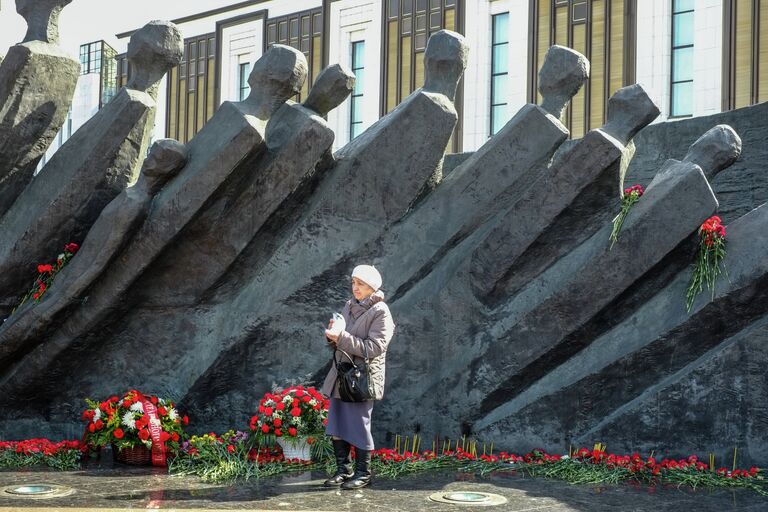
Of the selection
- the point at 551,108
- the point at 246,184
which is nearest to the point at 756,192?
the point at 551,108

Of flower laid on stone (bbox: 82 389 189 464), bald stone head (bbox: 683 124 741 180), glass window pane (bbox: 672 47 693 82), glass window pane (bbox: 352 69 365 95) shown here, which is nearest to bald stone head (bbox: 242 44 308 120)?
flower laid on stone (bbox: 82 389 189 464)

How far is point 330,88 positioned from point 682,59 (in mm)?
18779

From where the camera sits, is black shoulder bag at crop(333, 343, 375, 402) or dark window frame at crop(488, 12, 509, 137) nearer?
black shoulder bag at crop(333, 343, 375, 402)

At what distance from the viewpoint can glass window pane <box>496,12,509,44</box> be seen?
1120 inches

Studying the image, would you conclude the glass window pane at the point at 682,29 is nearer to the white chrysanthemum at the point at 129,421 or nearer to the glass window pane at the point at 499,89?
the glass window pane at the point at 499,89

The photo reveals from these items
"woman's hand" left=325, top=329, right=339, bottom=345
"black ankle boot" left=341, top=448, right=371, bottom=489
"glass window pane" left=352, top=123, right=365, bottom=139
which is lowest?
"black ankle boot" left=341, top=448, right=371, bottom=489

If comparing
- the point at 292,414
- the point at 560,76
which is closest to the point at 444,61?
the point at 560,76

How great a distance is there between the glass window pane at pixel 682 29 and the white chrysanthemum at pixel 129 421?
21047mm

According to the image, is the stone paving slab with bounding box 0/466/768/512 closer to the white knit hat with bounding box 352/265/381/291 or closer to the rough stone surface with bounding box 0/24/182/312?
the white knit hat with bounding box 352/265/381/291

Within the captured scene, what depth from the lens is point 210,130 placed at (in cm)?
920

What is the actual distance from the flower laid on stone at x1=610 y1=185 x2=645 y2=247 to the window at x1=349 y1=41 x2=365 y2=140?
22520mm

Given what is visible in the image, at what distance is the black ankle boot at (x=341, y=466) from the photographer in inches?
288

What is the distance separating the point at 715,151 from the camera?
8.71m

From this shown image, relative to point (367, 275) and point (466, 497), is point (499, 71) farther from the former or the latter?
point (466, 497)
